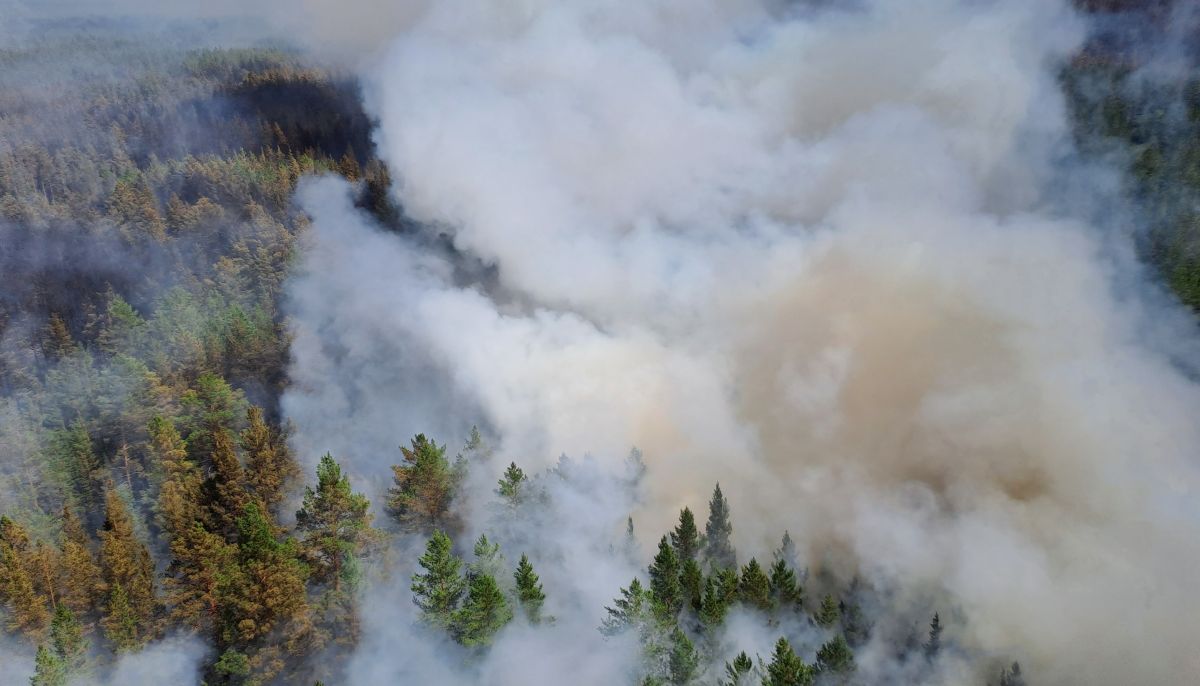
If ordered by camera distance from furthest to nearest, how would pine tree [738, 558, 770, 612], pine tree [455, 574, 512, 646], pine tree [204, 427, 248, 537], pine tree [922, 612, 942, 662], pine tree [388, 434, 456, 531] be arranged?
pine tree [922, 612, 942, 662] → pine tree [204, 427, 248, 537] → pine tree [388, 434, 456, 531] → pine tree [738, 558, 770, 612] → pine tree [455, 574, 512, 646]

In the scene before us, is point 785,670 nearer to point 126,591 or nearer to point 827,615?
point 827,615

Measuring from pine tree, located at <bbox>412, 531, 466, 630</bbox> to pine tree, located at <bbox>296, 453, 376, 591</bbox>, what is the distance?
3971mm

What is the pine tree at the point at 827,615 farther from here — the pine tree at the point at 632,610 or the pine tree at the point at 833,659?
the pine tree at the point at 632,610

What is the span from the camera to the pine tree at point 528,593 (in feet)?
106

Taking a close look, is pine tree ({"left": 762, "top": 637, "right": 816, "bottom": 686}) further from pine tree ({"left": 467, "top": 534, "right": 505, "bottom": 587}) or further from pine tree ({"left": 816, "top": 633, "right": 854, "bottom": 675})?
pine tree ({"left": 467, "top": 534, "right": 505, "bottom": 587})

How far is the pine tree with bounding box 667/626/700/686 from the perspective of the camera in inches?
1163

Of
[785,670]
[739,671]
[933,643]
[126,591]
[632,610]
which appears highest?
[126,591]

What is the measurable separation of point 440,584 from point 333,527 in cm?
592

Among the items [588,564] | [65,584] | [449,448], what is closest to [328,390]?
[449,448]

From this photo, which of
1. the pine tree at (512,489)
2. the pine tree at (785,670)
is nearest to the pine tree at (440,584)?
the pine tree at (512,489)

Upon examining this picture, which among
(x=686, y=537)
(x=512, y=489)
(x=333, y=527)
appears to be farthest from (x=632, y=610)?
(x=333, y=527)

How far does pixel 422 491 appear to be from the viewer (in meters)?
37.7

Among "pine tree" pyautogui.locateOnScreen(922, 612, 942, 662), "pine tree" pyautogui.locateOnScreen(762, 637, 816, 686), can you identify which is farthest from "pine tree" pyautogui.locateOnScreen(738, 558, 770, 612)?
"pine tree" pyautogui.locateOnScreen(922, 612, 942, 662)

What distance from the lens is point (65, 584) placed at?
111 feet
